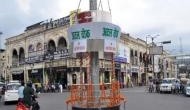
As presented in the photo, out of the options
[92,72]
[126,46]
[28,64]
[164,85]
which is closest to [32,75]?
[28,64]

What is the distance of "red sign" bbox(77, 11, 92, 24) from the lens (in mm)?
18094

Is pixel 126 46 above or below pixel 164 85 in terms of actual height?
above

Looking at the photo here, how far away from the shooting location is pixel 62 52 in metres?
60.5

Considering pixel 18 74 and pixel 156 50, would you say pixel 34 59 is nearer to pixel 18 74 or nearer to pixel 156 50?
pixel 18 74

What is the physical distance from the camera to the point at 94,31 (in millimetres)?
17281

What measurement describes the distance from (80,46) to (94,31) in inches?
40.9

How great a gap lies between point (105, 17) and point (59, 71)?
1805 inches

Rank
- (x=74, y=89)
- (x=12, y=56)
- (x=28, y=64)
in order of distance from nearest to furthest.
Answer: (x=74, y=89), (x=28, y=64), (x=12, y=56)

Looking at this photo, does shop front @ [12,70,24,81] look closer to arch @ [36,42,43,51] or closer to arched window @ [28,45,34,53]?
arched window @ [28,45,34,53]

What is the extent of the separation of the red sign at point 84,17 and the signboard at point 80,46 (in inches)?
44.6

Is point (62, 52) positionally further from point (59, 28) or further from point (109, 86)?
point (109, 86)

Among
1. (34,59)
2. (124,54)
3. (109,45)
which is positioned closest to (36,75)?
(34,59)

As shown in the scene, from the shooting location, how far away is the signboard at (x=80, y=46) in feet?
57.7

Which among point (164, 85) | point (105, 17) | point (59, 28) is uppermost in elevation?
point (59, 28)
